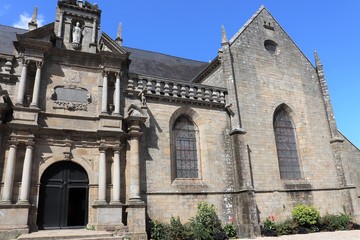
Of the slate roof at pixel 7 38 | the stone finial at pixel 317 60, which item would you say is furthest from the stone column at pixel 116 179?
the stone finial at pixel 317 60

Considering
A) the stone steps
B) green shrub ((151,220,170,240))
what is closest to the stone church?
green shrub ((151,220,170,240))

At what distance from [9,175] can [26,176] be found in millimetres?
487

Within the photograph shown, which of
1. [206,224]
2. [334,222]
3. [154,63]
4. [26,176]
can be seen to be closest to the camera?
[26,176]

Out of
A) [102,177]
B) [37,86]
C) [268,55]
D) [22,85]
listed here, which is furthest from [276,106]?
[22,85]

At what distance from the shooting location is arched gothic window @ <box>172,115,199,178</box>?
1255cm

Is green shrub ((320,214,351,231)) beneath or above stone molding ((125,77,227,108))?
beneath

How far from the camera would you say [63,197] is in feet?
33.4

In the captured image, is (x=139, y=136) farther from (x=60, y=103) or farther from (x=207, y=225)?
(x=207, y=225)

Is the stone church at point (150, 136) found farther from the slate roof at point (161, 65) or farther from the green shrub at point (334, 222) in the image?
the green shrub at point (334, 222)

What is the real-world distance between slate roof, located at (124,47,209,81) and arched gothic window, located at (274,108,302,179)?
5702mm

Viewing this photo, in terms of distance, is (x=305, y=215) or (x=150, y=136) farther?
(x=305, y=215)

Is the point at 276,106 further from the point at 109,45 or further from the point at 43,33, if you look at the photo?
the point at 43,33

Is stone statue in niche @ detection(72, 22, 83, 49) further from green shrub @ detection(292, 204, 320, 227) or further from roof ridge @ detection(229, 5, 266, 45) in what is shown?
green shrub @ detection(292, 204, 320, 227)

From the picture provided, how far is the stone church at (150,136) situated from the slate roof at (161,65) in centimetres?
30
